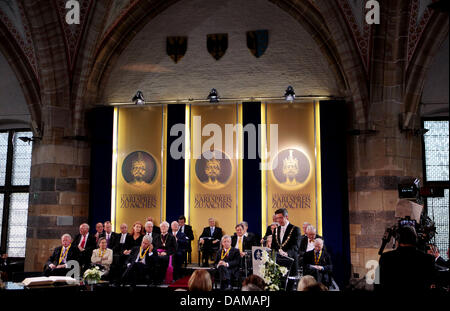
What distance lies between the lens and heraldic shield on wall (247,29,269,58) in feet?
37.6

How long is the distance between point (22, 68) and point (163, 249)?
20.4 ft

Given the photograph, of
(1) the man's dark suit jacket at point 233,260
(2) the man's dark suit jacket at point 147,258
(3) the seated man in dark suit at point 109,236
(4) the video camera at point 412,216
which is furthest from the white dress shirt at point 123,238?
(4) the video camera at point 412,216

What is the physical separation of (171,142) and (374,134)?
4888mm

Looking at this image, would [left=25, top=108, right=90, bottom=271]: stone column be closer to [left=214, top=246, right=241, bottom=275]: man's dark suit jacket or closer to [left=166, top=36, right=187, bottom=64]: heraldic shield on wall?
[left=166, top=36, right=187, bottom=64]: heraldic shield on wall

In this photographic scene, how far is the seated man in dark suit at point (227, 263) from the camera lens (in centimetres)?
763

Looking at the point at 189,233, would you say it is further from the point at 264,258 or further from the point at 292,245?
the point at 264,258

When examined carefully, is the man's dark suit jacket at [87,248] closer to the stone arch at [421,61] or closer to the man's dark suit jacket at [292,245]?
the man's dark suit jacket at [292,245]

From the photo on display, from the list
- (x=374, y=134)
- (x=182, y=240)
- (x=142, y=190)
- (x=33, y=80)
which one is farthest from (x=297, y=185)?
(x=33, y=80)

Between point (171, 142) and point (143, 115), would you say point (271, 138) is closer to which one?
point (171, 142)

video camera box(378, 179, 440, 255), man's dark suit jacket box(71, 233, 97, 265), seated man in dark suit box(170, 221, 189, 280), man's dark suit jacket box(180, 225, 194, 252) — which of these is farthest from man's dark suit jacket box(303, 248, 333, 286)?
man's dark suit jacket box(71, 233, 97, 265)

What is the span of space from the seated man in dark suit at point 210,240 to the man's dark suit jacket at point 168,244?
54.0 inches

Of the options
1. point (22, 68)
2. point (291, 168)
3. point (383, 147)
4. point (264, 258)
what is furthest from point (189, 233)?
point (22, 68)
